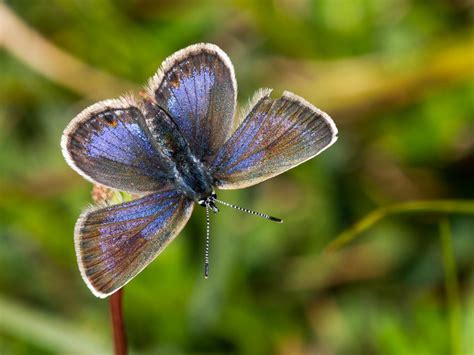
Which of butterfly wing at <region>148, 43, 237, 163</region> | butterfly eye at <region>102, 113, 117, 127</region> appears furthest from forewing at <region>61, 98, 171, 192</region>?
butterfly wing at <region>148, 43, 237, 163</region>

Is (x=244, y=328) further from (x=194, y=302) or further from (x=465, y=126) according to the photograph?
(x=465, y=126)

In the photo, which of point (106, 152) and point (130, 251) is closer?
point (130, 251)

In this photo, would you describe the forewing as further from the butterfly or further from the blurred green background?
the blurred green background

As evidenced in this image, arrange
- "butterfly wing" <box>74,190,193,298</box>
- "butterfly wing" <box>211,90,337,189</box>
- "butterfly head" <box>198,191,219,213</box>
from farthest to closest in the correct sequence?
"butterfly head" <box>198,191,219,213</box> < "butterfly wing" <box>211,90,337,189</box> < "butterfly wing" <box>74,190,193,298</box>

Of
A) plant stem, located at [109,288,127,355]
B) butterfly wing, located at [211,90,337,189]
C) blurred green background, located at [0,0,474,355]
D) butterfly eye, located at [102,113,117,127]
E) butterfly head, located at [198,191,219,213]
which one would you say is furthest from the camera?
blurred green background, located at [0,0,474,355]

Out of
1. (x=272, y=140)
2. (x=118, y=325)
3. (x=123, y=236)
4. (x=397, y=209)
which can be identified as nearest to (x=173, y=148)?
(x=272, y=140)

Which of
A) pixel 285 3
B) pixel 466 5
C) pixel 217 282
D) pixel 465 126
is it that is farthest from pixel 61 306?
pixel 466 5
